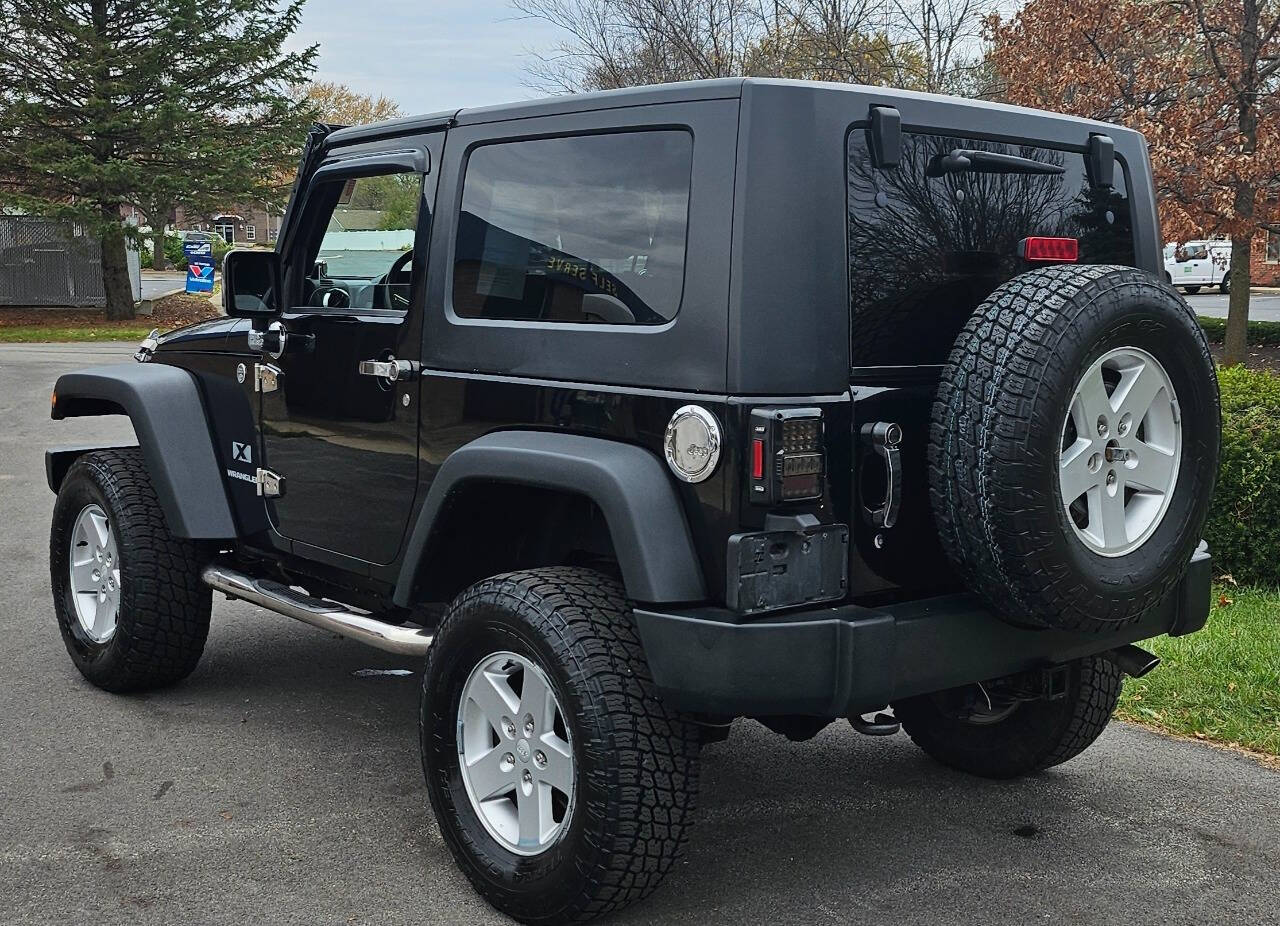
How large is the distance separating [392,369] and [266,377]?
0.89 meters

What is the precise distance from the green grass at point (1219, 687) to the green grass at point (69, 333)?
73.2 feet

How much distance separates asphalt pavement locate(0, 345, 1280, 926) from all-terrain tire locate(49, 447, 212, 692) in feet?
0.47

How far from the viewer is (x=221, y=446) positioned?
5.02 meters

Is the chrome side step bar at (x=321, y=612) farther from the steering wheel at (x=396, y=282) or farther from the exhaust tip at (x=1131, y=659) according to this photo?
the exhaust tip at (x=1131, y=659)

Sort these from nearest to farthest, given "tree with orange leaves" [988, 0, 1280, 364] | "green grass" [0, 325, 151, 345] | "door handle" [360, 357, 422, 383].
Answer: "door handle" [360, 357, 422, 383]
"tree with orange leaves" [988, 0, 1280, 364]
"green grass" [0, 325, 151, 345]

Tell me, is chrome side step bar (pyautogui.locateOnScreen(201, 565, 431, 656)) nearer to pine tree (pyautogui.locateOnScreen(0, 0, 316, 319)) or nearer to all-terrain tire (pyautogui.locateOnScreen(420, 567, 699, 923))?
all-terrain tire (pyautogui.locateOnScreen(420, 567, 699, 923))

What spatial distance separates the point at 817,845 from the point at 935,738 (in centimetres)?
A: 84

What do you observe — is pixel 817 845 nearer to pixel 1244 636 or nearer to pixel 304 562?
pixel 304 562

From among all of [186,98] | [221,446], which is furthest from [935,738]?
[186,98]

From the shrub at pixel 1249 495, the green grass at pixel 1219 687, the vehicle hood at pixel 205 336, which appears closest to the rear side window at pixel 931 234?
the green grass at pixel 1219 687

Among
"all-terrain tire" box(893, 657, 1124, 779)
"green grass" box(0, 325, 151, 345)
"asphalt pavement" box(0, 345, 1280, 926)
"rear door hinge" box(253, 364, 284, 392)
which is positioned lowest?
"green grass" box(0, 325, 151, 345)

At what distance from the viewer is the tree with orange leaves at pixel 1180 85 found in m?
12.2

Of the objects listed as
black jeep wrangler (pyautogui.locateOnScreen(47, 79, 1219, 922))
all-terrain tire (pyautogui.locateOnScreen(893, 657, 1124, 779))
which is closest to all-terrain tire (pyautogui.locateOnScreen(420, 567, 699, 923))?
black jeep wrangler (pyautogui.locateOnScreen(47, 79, 1219, 922))

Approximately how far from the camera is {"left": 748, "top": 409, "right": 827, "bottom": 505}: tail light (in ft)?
9.91
